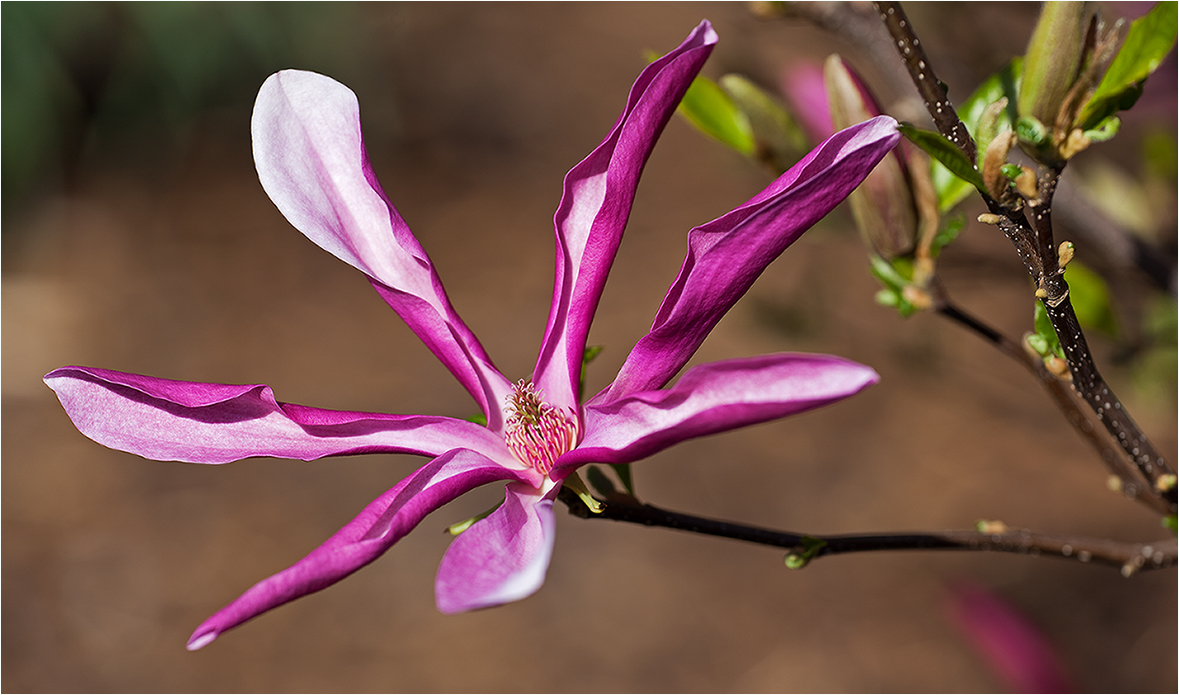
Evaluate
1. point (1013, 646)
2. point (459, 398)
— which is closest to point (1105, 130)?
point (1013, 646)

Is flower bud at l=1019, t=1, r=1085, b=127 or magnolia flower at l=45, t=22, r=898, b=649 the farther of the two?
flower bud at l=1019, t=1, r=1085, b=127

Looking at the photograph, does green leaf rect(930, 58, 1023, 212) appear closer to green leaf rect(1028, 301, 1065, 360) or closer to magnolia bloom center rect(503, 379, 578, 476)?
green leaf rect(1028, 301, 1065, 360)

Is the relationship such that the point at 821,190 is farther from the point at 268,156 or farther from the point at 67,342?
the point at 67,342

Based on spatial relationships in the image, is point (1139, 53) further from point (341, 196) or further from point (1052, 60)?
point (341, 196)

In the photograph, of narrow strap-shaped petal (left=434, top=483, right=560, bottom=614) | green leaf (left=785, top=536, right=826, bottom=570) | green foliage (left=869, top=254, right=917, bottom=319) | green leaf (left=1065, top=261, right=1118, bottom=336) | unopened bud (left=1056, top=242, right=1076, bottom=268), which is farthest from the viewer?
green leaf (left=1065, top=261, right=1118, bottom=336)

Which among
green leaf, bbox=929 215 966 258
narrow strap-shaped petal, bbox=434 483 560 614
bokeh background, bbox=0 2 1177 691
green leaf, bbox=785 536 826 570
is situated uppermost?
green leaf, bbox=929 215 966 258

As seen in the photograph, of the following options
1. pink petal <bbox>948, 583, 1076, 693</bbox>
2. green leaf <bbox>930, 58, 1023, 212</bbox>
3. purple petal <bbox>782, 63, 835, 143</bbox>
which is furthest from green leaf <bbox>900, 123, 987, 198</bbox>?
pink petal <bbox>948, 583, 1076, 693</bbox>

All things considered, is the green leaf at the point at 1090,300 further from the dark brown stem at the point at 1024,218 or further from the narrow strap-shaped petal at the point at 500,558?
the narrow strap-shaped petal at the point at 500,558
